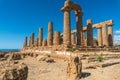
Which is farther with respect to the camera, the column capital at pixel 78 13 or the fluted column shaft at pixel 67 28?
the column capital at pixel 78 13

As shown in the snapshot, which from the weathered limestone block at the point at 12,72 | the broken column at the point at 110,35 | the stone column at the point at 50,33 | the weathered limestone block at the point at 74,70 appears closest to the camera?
the weathered limestone block at the point at 12,72

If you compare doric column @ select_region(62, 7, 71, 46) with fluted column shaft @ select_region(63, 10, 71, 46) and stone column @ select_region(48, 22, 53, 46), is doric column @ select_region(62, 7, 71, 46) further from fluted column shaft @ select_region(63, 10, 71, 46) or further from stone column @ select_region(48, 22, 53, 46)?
stone column @ select_region(48, 22, 53, 46)

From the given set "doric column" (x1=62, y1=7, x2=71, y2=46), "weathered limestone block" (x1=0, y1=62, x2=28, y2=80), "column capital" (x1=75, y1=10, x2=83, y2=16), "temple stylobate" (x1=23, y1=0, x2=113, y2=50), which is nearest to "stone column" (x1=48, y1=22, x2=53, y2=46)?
"temple stylobate" (x1=23, y1=0, x2=113, y2=50)

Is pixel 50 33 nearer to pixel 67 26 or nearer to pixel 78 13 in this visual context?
pixel 78 13

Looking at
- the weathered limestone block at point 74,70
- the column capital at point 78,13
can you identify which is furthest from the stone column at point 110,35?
the weathered limestone block at point 74,70

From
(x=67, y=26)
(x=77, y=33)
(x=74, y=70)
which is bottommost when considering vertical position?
(x=74, y=70)

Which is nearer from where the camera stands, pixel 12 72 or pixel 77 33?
pixel 12 72

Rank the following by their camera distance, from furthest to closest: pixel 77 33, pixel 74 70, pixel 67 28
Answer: pixel 77 33, pixel 67 28, pixel 74 70

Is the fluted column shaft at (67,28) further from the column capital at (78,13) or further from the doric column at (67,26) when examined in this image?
the column capital at (78,13)

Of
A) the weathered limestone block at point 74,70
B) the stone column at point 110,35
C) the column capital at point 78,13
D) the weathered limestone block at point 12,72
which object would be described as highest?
the column capital at point 78,13

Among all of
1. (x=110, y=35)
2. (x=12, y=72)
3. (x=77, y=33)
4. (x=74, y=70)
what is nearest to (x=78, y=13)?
(x=77, y=33)

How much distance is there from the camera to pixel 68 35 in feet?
68.3

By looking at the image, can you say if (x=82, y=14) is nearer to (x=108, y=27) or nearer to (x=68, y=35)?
(x=68, y=35)

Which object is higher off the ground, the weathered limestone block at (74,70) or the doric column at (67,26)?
the doric column at (67,26)
